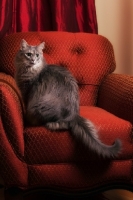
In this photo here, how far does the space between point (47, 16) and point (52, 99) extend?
107cm

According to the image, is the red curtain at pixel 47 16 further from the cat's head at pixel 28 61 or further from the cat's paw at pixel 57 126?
the cat's paw at pixel 57 126

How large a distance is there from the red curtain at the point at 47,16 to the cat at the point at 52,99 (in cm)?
60

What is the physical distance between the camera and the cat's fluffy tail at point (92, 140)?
137cm

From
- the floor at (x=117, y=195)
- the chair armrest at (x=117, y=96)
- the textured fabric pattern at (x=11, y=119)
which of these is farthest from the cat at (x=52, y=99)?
the floor at (x=117, y=195)

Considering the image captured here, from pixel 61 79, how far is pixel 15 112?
0.34 metres

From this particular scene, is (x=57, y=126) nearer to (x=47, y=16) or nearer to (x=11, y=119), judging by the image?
(x=11, y=119)

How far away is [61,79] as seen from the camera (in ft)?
5.22

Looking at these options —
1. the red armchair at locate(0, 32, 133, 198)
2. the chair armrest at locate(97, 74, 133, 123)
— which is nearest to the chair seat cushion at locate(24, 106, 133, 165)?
the red armchair at locate(0, 32, 133, 198)

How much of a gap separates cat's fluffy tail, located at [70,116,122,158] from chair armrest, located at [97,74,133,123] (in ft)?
0.76

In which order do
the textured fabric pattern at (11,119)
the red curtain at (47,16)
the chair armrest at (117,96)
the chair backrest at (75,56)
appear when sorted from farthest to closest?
the red curtain at (47,16) → the chair backrest at (75,56) → the chair armrest at (117,96) → the textured fabric pattern at (11,119)

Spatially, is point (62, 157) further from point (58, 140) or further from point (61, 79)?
point (61, 79)

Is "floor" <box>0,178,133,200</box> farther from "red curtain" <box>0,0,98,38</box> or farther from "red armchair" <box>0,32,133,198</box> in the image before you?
"red curtain" <box>0,0,98,38</box>

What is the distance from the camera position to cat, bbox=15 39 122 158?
54.6 inches

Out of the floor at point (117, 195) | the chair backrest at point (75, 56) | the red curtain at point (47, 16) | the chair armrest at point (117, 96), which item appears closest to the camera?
the chair armrest at point (117, 96)
